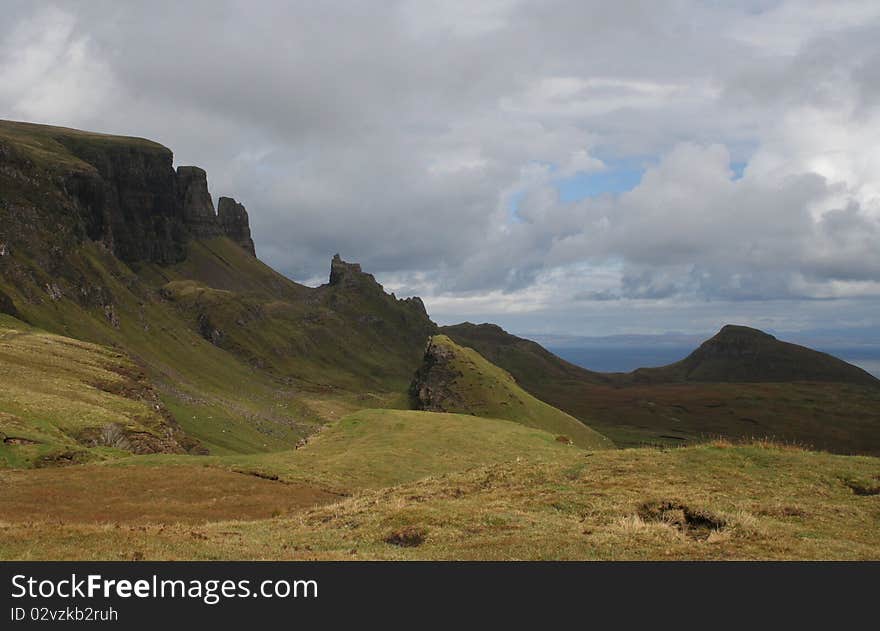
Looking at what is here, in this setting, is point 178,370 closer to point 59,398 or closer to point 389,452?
point 59,398

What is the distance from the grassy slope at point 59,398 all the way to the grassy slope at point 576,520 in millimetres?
27728

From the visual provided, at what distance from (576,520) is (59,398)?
5792cm

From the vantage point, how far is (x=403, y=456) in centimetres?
5375

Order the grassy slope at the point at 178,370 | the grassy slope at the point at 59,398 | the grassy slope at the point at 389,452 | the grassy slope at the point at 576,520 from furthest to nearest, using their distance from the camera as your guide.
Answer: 1. the grassy slope at the point at 178,370
2. the grassy slope at the point at 59,398
3. the grassy slope at the point at 389,452
4. the grassy slope at the point at 576,520

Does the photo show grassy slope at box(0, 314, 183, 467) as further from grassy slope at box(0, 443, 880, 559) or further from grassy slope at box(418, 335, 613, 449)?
grassy slope at box(418, 335, 613, 449)

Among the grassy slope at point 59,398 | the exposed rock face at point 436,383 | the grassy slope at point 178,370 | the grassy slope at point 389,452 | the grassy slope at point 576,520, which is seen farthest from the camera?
the exposed rock face at point 436,383

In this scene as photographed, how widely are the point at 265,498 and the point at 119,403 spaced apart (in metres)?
45.3

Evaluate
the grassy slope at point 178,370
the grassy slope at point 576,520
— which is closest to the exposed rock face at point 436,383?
the grassy slope at point 178,370

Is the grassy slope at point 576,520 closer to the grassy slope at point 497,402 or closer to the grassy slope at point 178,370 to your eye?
the grassy slope at point 178,370

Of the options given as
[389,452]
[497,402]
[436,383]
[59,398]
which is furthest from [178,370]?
[389,452]

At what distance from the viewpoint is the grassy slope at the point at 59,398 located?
47562 millimetres

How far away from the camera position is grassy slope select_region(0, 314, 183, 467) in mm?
47562

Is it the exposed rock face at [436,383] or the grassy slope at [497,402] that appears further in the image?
the exposed rock face at [436,383]
